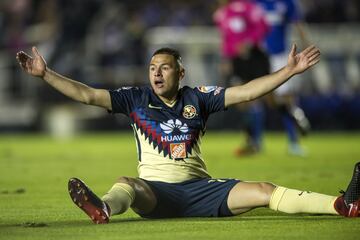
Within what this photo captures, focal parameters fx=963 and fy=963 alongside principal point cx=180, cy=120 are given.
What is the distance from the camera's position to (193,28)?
2358 centimetres

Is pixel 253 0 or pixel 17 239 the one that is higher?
pixel 253 0

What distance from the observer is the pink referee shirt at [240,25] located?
49.6ft

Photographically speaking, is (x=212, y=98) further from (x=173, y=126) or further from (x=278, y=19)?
(x=278, y=19)

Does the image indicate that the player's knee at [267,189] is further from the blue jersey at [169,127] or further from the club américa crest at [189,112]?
the club américa crest at [189,112]

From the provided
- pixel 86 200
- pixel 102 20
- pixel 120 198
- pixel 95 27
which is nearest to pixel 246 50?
pixel 120 198

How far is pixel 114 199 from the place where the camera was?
21.5 feet

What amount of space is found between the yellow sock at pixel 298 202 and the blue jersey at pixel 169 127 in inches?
25.4

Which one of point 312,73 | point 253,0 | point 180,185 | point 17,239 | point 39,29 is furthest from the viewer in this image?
point 39,29

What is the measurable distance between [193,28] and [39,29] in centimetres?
399

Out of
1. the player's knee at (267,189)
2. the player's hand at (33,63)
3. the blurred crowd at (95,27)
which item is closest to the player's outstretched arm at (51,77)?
the player's hand at (33,63)

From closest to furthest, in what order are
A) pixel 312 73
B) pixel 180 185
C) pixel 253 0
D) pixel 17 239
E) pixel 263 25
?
pixel 17 239
pixel 180 185
pixel 263 25
pixel 253 0
pixel 312 73

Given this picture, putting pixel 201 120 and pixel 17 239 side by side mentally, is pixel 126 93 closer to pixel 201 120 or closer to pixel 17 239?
pixel 201 120

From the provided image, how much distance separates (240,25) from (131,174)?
4699 millimetres

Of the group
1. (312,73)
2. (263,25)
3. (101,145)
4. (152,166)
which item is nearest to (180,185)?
(152,166)
